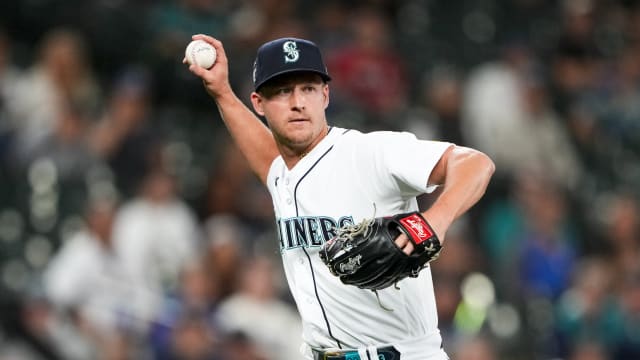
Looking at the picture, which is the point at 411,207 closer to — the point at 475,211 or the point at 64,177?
the point at 64,177

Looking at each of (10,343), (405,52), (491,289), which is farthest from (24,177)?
(405,52)

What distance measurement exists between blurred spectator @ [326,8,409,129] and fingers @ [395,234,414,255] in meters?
6.46

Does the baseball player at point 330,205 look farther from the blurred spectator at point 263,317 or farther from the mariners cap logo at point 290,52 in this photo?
the blurred spectator at point 263,317

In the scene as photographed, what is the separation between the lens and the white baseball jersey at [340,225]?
14.2ft

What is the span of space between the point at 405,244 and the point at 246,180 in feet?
18.8

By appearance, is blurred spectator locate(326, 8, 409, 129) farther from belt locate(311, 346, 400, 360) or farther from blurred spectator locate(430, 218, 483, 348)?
belt locate(311, 346, 400, 360)

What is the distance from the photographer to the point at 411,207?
4.50 meters

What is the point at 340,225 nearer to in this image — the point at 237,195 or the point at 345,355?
the point at 345,355

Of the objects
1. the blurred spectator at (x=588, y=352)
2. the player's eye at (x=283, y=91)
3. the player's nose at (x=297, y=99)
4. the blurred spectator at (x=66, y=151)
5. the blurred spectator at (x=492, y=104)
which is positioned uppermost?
the blurred spectator at (x=492, y=104)

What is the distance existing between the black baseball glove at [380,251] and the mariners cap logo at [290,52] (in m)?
0.85

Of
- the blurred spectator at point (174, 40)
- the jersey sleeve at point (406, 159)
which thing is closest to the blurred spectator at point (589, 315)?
the blurred spectator at point (174, 40)

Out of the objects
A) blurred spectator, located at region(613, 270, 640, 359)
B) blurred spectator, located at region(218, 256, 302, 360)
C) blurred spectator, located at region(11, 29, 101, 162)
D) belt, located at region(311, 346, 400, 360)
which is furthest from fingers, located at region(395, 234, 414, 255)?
blurred spectator, located at region(613, 270, 640, 359)

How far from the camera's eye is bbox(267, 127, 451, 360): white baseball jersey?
14.2 feet

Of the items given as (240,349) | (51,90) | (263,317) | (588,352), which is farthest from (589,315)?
(51,90)
